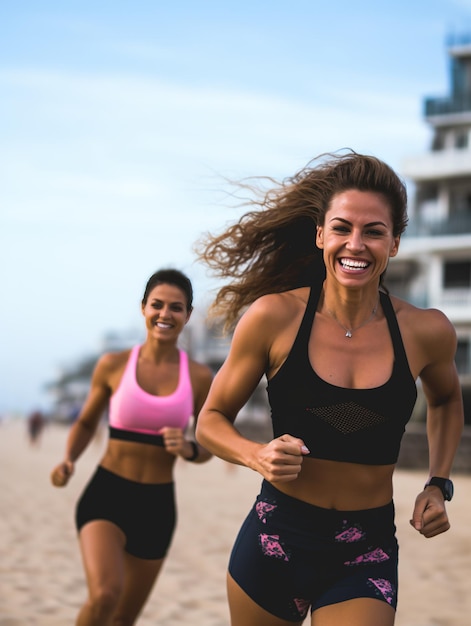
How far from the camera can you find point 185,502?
16438 millimetres

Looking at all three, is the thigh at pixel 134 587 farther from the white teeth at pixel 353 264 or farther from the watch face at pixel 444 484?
the white teeth at pixel 353 264

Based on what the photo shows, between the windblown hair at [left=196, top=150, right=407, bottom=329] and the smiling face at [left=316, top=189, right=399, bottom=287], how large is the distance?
14 centimetres

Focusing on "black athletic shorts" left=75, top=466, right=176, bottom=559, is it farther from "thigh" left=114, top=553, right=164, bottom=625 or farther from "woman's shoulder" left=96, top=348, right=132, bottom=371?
"woman's shoulder" left=96, top=348, right=132, bottom=371

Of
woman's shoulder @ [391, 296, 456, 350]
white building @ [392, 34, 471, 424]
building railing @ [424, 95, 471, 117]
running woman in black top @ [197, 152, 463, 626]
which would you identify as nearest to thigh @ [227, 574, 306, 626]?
running woman in black top @ [197, 152, 463, 626]

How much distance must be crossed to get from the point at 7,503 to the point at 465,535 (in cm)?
702

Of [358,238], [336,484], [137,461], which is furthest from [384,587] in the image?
[137,461]

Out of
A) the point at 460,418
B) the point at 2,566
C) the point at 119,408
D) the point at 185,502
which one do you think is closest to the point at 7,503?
the point at 185,502

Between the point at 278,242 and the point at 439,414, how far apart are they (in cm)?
89

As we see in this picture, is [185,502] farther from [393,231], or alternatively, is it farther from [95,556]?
[393,231]

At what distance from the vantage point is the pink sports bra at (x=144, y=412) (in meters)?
5.16

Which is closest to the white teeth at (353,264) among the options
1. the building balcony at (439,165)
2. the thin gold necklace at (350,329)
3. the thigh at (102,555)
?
the thin gold necklace at (350,329)

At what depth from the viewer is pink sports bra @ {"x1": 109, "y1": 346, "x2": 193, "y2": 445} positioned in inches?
203

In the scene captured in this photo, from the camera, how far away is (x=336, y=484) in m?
3.11

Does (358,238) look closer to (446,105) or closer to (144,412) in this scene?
(144,412)
